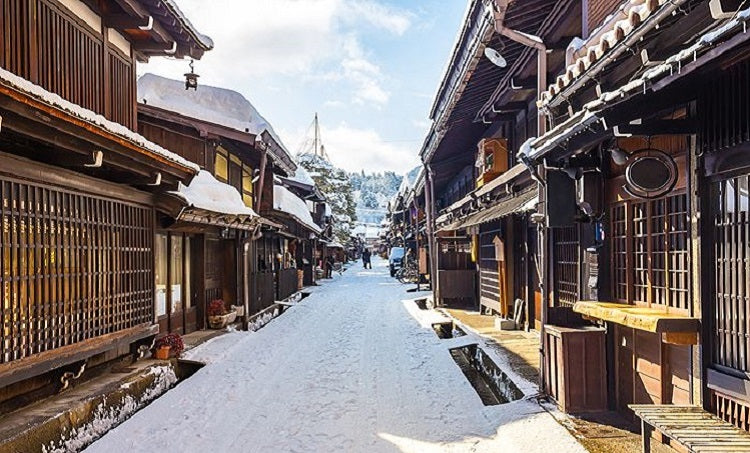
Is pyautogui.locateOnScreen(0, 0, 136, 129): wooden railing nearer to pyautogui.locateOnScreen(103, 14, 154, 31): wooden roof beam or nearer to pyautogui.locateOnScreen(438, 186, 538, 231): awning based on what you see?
pyautogui.locateOnScreen(103, 14, 154, 31): wooden roof beam

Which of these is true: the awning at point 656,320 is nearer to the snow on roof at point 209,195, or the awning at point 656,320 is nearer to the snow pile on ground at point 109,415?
the snow pile on ground at point 109,415

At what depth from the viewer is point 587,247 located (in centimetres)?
727

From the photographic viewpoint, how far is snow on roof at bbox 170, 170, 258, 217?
35.3 ft

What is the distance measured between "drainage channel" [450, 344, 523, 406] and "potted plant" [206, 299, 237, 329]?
6.01 m

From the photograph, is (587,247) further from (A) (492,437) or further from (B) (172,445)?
(B) (172,445)

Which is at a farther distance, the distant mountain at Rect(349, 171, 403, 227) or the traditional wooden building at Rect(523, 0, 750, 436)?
the distant mountain at Rect(349, 171, 403, 227)

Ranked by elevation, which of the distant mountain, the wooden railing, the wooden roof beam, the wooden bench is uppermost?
the distant mountain

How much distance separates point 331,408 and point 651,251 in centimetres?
458

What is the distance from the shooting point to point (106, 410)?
7.05 m

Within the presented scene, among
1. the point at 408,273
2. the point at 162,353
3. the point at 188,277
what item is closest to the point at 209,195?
the point at 188,277

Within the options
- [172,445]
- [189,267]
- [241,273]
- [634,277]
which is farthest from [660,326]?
[241,273]

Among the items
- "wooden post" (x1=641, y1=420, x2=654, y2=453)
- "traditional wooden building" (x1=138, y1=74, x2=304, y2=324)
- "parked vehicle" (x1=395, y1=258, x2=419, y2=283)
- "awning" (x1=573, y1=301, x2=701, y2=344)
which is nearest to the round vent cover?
"awning" (x1=573, y1=301, x2=701, y2=344)

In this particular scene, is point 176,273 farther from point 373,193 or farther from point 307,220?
point 373,193

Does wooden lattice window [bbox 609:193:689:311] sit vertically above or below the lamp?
below
